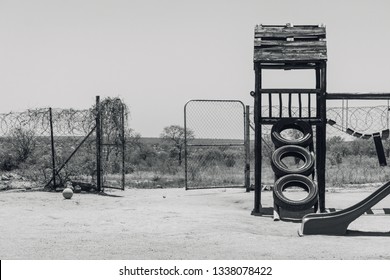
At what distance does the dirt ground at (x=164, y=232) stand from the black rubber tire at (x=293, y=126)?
62.4 inches

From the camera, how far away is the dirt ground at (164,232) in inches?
342

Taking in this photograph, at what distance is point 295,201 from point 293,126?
1.86 metres

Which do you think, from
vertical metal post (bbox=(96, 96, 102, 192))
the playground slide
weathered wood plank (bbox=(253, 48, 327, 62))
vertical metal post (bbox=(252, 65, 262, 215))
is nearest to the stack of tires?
vertical metal post (bbox=(252, 65, 262, 215))

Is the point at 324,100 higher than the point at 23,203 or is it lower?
higher

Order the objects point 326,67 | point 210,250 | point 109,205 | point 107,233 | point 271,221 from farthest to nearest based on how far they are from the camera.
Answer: point 109,205 < point 326,67 < point 271,221 < point 107,233 < point 210,250

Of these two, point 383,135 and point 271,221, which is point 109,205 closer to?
point 271,221

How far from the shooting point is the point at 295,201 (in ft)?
43.0

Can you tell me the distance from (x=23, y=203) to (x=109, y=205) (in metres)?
1.75

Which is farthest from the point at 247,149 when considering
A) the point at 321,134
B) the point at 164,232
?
the point at 164,232

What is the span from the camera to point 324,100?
13875mm

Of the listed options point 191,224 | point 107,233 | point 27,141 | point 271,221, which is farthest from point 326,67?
point 27,141

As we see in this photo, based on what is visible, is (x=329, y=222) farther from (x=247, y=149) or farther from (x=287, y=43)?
(x=247, y=149)

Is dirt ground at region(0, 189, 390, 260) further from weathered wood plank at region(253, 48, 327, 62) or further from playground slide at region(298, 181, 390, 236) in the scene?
weathered wood plank at region(253, 48, 327, 62)

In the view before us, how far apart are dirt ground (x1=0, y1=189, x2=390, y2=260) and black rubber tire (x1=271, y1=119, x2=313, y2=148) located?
1.58m
